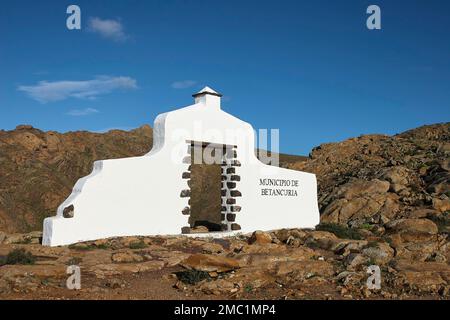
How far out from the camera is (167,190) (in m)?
16.0

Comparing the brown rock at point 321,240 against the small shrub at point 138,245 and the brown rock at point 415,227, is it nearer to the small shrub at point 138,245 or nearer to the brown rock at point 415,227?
the brown rock at point 415,227

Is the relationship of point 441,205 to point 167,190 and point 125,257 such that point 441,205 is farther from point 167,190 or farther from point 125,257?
point 125,257

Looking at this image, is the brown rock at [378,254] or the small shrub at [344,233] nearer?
the brown rock at [378,254]

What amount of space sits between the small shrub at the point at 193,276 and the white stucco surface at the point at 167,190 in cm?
482

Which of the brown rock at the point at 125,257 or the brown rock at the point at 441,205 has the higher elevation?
the brown rock at the point at 441,205

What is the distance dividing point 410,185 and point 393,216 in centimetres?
428

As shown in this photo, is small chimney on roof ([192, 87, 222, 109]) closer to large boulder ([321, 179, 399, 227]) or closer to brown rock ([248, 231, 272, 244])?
brown rock ([248, 231, 272, 244])

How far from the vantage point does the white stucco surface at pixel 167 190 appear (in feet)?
45.8

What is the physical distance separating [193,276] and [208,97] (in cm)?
934

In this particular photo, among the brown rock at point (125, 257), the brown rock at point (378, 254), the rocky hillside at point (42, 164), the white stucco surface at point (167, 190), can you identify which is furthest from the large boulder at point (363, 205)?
the rocky hillside at point (42, 164)

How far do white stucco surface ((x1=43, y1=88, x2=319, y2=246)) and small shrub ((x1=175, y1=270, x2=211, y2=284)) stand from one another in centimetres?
482

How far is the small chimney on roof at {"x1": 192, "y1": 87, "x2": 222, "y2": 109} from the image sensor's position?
17.9 m

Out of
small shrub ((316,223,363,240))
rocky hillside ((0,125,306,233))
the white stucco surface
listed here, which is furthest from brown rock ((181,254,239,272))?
rocky hillside ((0,125,306,233))

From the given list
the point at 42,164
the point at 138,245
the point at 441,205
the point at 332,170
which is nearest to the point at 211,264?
the point at 138,245
